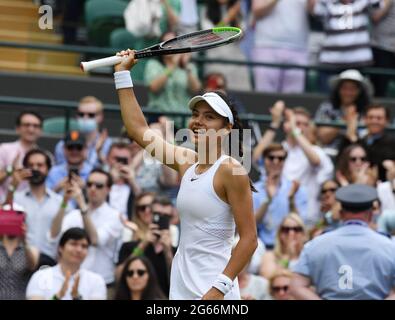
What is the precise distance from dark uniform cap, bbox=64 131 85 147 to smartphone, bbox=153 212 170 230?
3.65ft

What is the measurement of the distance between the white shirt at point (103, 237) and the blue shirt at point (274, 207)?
4.08 ft

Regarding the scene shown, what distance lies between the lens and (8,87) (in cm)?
1317

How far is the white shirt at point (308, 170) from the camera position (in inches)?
469

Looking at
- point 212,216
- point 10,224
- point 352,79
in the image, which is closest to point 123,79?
point 212,216

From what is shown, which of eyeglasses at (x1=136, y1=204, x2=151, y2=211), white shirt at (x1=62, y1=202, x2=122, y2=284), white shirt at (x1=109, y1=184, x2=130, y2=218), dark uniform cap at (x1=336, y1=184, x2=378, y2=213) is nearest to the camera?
dark uniform cap at (x1=336, y1=184, x2=378, y2=213)

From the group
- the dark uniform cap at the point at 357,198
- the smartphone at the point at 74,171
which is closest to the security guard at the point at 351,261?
the dark uniform cap at the point at 357,198

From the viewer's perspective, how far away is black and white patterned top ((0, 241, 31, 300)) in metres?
10.1

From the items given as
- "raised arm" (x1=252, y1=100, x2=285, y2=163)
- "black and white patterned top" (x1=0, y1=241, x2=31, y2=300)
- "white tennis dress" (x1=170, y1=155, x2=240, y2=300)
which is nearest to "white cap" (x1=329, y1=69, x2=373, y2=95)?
"raised arm" (x1=252, y1=100, x2=285, y2=163)

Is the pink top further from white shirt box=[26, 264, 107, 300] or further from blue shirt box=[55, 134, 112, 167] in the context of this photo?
white shirt box=[26, 264, 107, 300]

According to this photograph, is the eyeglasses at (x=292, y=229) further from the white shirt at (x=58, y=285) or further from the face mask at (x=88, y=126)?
the face mask at (x=88, y=126)

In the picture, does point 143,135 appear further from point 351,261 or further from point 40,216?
point 40,216

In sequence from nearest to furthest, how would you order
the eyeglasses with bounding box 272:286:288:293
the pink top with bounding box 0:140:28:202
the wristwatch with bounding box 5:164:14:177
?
the eyeglasses with bounding box 272:286:288:293
the wristwatch with bounding box 5:164:14:177
the pink top with bounding box 0:140:28:202

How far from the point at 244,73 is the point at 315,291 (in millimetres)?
5524
